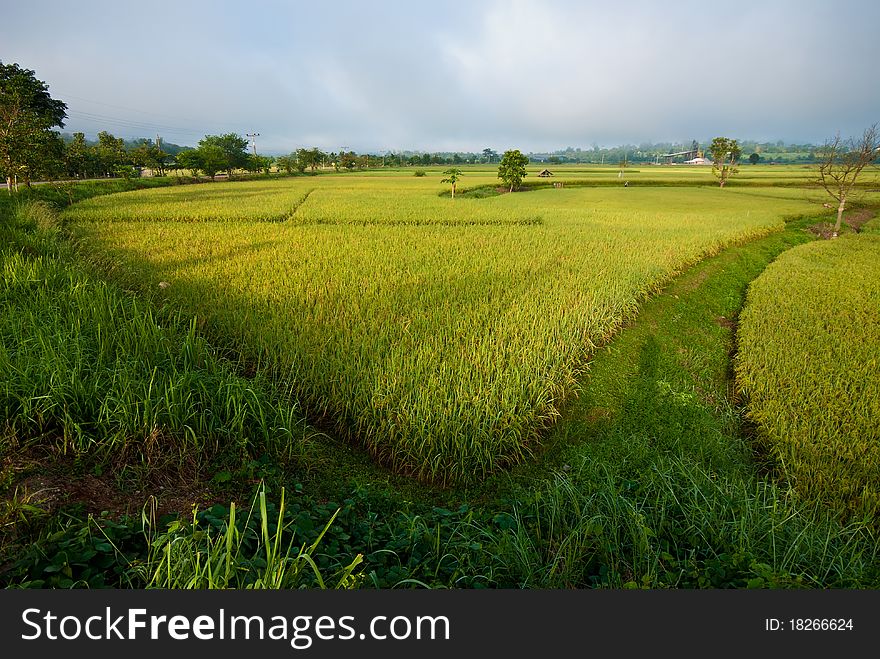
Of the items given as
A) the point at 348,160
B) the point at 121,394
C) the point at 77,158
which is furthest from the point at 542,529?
the point at 348,160

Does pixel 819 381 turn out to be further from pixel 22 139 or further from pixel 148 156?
pixel 148 156

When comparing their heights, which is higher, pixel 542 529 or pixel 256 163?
pixel 256 163

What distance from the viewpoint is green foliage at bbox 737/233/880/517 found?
3365 mm

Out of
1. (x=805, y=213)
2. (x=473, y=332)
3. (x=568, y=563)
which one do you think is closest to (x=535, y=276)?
(x=473, y=332)

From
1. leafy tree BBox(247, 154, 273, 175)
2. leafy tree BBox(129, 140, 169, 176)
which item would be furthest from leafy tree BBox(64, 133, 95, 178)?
leafy tree BBox(247, 154, 273, 175)

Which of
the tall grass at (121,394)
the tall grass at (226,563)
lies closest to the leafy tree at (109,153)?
the tall grass at (121,394)

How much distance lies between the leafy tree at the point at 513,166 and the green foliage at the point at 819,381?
101 ft

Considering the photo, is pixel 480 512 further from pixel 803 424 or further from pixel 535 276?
pixel 535 276

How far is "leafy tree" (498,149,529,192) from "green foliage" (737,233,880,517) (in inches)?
1216

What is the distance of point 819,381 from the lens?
15.4 ft

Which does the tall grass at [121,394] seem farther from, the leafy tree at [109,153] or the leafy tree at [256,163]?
the leafy tree at [256,163]

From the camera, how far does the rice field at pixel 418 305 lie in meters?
4.01

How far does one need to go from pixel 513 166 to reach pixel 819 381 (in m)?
35.8

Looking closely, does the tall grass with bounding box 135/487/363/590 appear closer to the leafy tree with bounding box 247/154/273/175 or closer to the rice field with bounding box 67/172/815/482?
the rice field with bounding box 67/172/815/482
